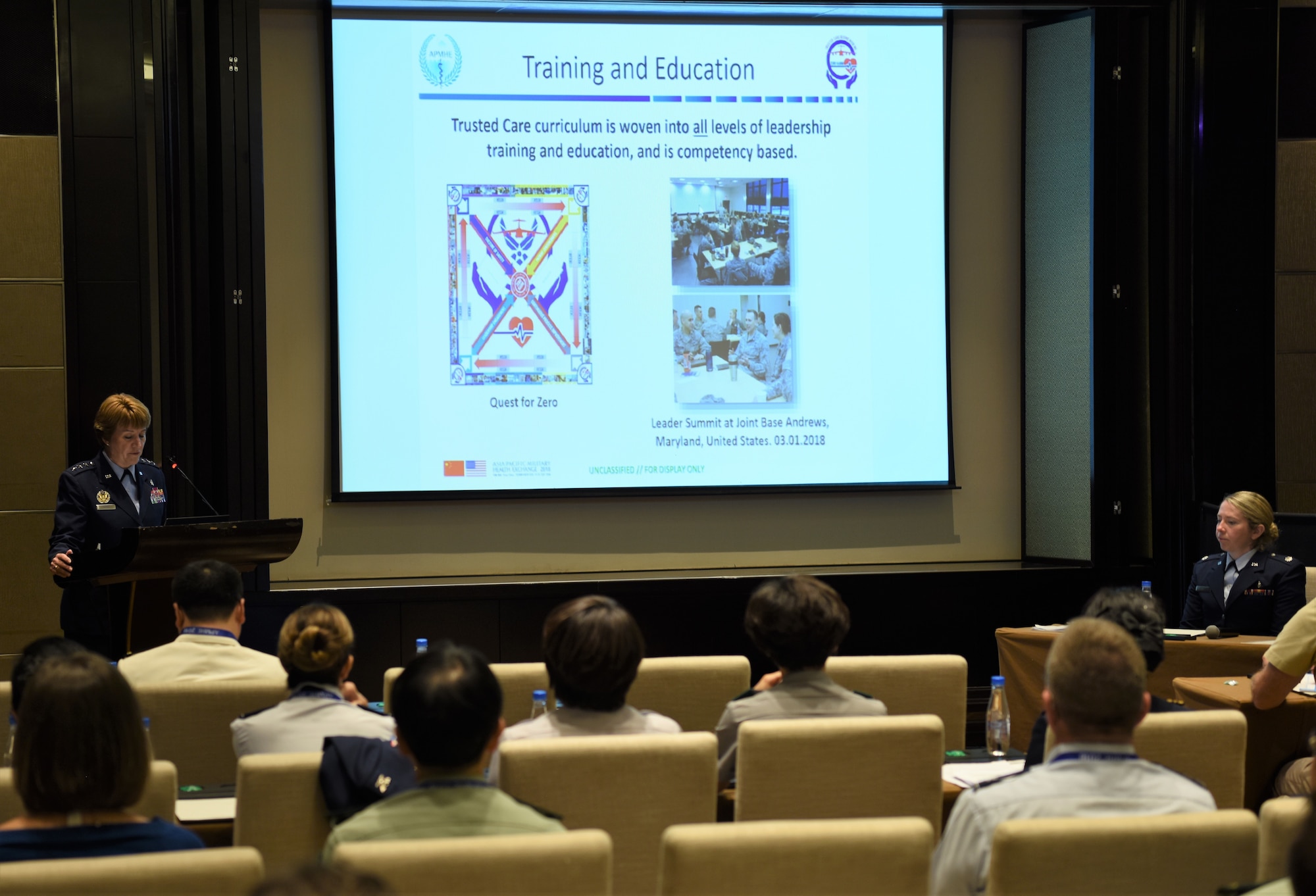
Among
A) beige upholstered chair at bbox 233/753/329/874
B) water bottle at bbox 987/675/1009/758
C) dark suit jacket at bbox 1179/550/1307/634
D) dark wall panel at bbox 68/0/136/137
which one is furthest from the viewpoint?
dark wall panel at bbox 68/0/136/137

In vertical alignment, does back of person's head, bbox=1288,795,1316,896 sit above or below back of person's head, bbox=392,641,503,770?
above

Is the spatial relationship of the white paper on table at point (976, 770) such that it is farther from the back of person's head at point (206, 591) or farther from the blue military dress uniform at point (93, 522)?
the blue military dress uniform at point (93, 522)

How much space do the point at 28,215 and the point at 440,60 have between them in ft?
7.10

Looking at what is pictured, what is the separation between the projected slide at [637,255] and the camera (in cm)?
635

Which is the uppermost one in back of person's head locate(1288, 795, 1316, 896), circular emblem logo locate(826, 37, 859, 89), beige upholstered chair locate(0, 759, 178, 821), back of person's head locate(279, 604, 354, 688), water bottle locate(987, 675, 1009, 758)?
circular emblem logo locate(826, 37, 859, 89)

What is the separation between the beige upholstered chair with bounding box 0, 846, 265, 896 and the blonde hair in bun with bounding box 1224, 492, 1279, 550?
4.56 metres

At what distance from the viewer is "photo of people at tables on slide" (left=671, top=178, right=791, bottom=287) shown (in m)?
6.58

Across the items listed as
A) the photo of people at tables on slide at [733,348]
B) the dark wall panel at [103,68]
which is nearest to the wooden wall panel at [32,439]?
the dark wall panel at [103,68]

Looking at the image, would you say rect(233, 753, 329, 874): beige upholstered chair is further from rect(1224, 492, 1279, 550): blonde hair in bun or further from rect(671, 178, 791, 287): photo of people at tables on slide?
rect(671, 178, 791, 287): photo of people at tables on slide

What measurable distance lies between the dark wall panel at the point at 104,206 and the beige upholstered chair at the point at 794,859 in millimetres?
4825

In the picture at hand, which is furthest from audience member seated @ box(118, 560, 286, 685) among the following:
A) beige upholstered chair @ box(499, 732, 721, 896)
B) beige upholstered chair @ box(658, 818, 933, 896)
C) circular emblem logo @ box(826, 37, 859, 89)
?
circular emblem logo @ box(826, 37, 859, 89)

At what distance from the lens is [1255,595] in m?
5.00

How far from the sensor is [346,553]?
6508mm

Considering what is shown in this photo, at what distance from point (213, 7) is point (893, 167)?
3.67 metres
